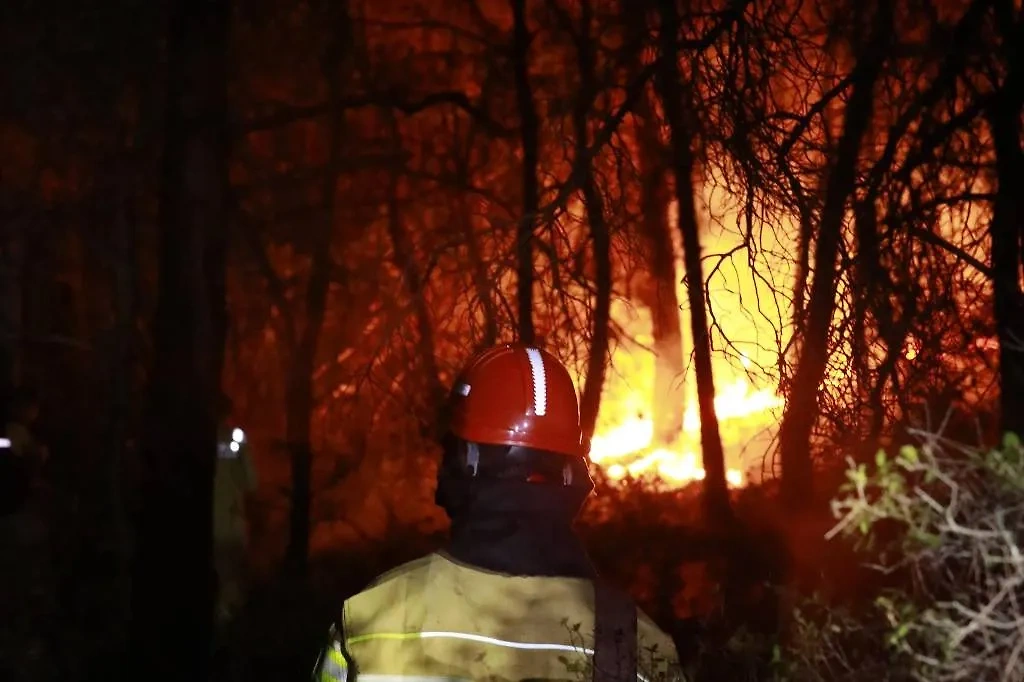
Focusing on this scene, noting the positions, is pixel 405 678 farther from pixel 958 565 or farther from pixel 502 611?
pixel 958 565

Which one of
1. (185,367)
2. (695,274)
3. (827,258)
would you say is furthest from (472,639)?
(695,274)

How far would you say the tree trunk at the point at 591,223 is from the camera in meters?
5.93

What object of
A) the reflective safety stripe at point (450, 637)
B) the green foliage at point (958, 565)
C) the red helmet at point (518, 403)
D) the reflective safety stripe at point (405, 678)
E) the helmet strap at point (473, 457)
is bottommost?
the reflective safety stripe at point (405, 678)

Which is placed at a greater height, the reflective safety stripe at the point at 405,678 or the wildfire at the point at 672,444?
the wildfire at the point at 672,444

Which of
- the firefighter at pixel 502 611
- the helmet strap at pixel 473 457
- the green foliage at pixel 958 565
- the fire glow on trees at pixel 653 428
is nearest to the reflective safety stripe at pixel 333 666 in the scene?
the firefighter at pixel 502 611

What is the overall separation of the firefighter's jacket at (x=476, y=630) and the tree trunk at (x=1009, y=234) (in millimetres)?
3489

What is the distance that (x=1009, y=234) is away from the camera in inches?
226

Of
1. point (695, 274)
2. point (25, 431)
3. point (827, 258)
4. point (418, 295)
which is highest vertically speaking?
point (695, 274)

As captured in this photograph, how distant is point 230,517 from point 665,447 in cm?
1325

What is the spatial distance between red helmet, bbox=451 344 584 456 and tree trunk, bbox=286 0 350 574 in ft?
28.8

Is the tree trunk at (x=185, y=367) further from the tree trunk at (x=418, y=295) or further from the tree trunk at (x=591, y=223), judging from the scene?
the tree trunk at (x=591, y=223)

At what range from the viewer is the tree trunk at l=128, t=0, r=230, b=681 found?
566 centimetres

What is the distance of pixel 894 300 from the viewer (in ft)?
16.9

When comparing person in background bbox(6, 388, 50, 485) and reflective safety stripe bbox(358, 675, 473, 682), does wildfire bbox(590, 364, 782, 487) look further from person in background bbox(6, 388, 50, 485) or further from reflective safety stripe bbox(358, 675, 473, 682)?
reflective safety stripe bbox(358, 675, 473, 682)
